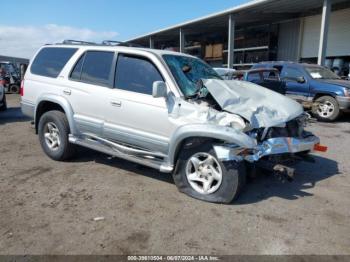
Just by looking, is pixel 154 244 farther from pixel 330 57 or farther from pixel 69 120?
pixel 330 57

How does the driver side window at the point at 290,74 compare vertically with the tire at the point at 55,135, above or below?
above

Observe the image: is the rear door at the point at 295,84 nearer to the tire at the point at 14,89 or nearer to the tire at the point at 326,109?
the tire at the point at 326,109

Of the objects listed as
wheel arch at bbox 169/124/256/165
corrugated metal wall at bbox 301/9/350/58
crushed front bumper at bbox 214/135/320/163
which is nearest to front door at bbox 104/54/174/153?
wheel arch at bbox 169/124/256/165

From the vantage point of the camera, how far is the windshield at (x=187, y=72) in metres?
4.39

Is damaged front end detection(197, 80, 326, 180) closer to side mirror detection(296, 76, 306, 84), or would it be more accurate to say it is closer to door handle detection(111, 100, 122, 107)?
door handle detection(111, 100, 122, 107)

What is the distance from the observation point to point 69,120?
528 cm

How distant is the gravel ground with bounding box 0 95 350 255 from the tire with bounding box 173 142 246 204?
0.11 metres

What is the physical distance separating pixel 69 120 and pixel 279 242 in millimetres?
3659

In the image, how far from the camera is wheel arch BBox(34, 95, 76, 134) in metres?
5.27

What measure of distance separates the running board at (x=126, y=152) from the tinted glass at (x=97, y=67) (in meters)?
0.90

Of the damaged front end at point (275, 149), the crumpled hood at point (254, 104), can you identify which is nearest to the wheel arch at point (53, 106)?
the crumpled hood at point (254, 104)

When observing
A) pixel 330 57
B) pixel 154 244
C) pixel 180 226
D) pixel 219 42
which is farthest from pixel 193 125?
pixel 219 42

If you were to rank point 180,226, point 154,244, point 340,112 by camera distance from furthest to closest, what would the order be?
point 340,112 → point 180,226 → point 154,244

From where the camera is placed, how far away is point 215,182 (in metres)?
4.05
